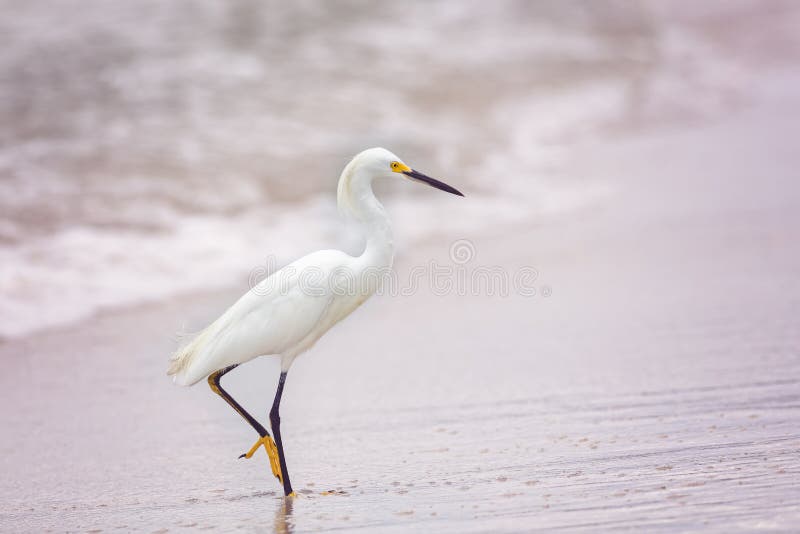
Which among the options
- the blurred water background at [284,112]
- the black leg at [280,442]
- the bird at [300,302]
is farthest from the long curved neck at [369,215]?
the blurred water background at [284,112]

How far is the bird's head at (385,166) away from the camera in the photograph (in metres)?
4.53

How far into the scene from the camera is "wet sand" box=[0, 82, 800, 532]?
375cm

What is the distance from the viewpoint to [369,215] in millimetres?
4531

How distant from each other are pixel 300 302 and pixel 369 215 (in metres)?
0.46

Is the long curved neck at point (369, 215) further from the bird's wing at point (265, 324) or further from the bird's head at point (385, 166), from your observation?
the bird's wing at point (265, 324)

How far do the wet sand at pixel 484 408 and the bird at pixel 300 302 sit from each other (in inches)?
16.4

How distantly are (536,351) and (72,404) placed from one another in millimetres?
2378

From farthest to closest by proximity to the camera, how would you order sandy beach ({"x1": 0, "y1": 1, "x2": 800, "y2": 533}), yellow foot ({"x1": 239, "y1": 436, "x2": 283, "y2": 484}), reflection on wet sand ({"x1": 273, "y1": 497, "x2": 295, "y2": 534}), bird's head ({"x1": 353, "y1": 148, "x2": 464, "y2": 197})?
1. bird's head ({"x1": 353, "y1": 148, "x2": 464, "y2": 197})
2. yellow foot ({"x1": 239, "y1": 436, "x2": 283, "y2": 484})
3. sandy beach ({"x1": 0, "y1": 1, "x2": 800, "y2": 533})
4. reflection on wet sand ({"x1": 273, "y1": 497, "x2": 295, "y2": 534})

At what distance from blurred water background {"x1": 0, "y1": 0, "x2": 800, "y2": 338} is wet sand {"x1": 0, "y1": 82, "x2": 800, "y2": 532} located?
43.7 inches

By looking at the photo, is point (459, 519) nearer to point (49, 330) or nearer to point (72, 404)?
point (72, 404)

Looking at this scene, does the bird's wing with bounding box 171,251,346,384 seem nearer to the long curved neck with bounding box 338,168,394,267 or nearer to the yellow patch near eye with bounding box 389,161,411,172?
the long curved neck with bounding box 338,168,394,267

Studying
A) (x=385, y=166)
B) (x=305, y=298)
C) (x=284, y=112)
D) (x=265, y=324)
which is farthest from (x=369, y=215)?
(x=284, y=112)

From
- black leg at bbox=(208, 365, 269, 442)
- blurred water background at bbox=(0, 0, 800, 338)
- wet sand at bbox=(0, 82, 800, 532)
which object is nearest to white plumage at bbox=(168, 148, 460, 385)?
black leg at bbox=(208, 365, 269, 442)

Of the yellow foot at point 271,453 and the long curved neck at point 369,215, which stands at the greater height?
the long curved neck at point 369,215
